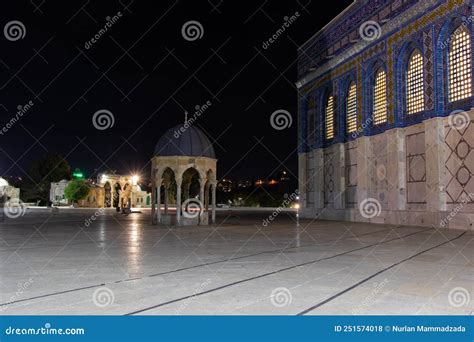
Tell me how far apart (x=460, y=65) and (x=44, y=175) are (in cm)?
7117

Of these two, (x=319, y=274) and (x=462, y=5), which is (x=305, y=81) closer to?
(x=462, y=5)

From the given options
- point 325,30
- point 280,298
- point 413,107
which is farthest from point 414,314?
point 325,30

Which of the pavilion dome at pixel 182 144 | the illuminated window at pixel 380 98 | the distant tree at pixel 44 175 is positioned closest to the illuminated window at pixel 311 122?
the illuminated window at pixel 380 98

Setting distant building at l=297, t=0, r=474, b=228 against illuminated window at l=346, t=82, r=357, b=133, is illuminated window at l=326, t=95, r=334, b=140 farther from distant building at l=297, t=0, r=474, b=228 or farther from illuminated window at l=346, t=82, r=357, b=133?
illuminated window at l=346, t=82, r=357, b=133

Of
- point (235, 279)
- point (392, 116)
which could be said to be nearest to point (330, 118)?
point (392, 116)

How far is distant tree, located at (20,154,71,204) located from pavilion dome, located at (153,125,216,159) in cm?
5895

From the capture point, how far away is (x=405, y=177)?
25688mm

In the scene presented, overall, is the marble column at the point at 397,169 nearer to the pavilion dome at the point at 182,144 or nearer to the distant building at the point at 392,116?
the distant building at the point at 392,116

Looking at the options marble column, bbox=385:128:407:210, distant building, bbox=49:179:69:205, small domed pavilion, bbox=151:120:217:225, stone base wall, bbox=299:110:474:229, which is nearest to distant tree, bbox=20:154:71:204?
distant building, bbox=49:179:69:205

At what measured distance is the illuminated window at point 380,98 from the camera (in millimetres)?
27641

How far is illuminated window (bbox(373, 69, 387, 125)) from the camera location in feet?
90.7

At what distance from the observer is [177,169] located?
79.0 ft

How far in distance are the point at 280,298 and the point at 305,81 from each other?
32.8 metres

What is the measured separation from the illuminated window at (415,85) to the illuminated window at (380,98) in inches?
77.8
